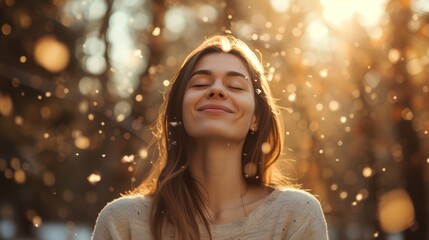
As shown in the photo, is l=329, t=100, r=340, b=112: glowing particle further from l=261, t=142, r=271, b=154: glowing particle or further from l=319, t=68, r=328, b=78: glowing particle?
l=261, t=142, r=271, b=154: glowing particle

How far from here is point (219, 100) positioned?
396 cm

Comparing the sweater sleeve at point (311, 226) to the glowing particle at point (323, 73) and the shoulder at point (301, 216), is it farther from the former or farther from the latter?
the glowing particle at point (323, 73)

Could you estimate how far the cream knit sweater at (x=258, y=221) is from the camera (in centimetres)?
394

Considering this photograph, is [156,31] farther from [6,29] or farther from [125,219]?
[125,219]

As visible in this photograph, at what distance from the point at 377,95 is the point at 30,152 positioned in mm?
6088

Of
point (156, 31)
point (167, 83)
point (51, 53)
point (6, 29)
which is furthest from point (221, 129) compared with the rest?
point (51, 53)

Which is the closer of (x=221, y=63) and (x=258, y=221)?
(x=258, y=221)

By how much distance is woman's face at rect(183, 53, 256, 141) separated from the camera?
3936 millimetres

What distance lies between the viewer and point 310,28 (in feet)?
38.4

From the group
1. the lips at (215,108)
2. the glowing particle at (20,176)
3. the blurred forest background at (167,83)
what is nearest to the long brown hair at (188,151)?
the lips at (215,108)

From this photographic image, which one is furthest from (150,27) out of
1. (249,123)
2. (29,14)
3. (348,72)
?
(249,123)

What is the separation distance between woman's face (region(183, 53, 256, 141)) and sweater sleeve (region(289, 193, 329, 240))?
17.5 inches

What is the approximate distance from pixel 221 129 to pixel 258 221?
17.4 inches

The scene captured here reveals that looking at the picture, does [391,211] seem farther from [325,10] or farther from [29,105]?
[29,105]
